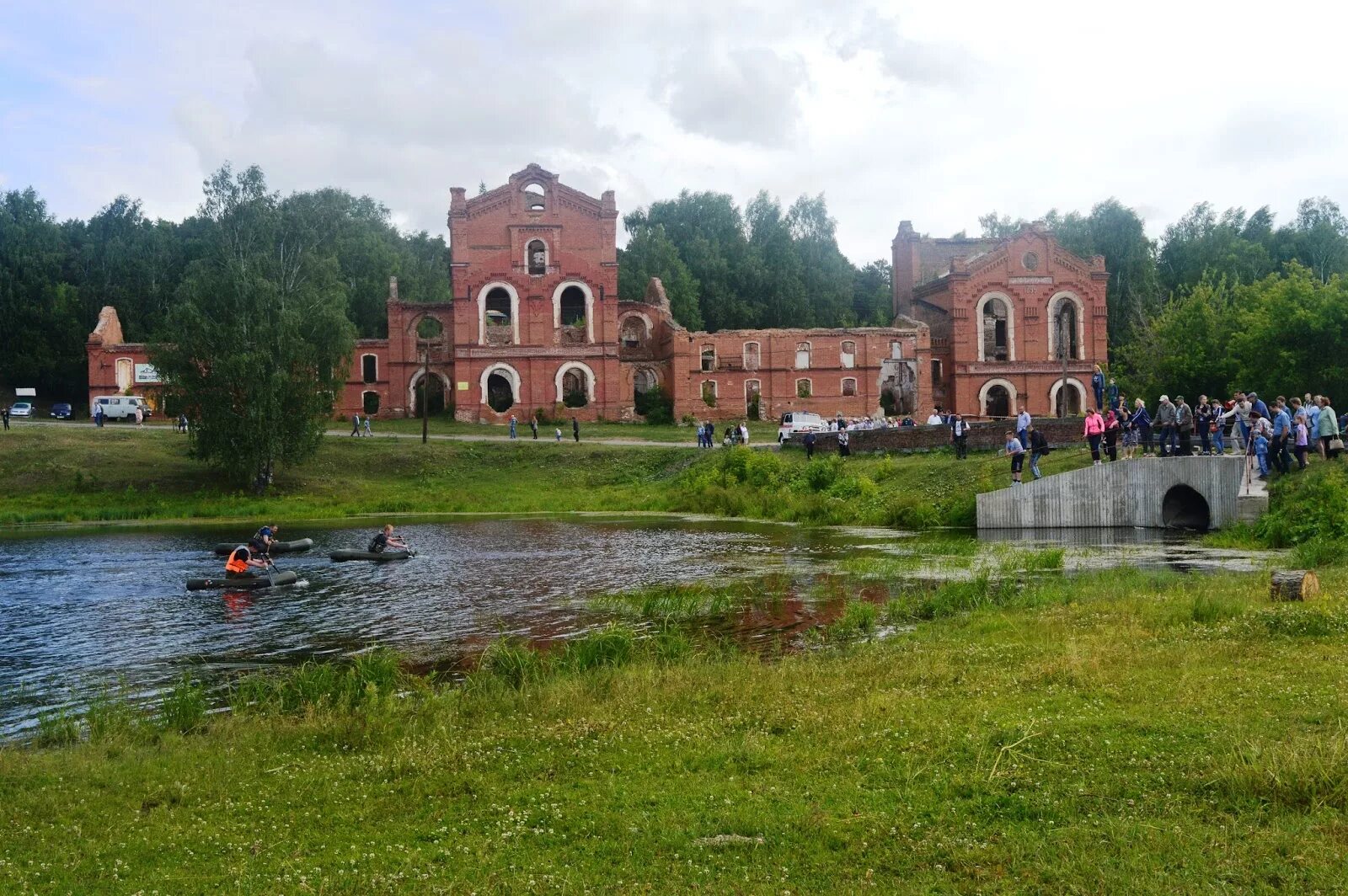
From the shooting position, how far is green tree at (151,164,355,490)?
46.5 meters

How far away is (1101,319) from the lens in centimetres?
7131

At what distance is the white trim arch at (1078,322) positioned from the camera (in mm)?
70938

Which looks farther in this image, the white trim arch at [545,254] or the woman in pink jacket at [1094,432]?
the white trim arch at [545,254]

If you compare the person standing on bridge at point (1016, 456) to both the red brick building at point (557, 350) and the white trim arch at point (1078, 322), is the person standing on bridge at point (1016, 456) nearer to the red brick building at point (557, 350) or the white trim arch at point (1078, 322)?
the red brick building at point (557, 350)

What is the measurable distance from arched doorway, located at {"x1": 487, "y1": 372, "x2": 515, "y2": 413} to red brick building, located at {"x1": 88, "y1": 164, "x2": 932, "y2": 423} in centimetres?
9

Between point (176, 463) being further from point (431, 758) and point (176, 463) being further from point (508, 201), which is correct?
point (431, 758)

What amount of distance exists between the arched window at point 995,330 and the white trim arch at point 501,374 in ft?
95.8

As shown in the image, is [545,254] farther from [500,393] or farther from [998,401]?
[998,401]

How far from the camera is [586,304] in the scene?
69.1 meters

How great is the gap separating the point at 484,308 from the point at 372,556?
1647 inches

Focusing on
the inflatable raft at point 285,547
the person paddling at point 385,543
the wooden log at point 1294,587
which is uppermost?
the wooden log at point 1294,587

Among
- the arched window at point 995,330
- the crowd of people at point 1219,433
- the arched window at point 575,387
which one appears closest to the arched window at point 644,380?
the arched window at point 575,387

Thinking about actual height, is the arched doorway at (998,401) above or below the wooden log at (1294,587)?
above

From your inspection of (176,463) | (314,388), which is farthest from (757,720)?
(176,463)
